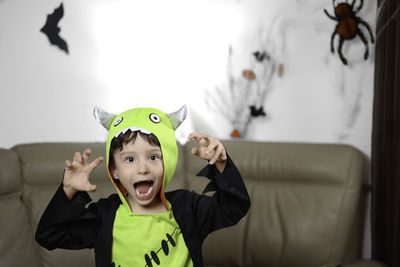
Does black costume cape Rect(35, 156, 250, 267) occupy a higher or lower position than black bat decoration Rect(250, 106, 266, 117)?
lower

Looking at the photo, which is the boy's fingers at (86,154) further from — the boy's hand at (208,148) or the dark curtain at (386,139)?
the dark curtain at (386,139)

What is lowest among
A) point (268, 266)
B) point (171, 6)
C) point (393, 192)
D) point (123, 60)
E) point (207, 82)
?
point (268, 266)

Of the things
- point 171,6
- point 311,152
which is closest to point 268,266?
point 311,152

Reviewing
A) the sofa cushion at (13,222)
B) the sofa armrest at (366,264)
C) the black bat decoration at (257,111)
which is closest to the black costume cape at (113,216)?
the sofa cushion at (13,222)

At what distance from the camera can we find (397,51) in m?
1.66

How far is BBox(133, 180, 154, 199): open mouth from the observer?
44.0 inches

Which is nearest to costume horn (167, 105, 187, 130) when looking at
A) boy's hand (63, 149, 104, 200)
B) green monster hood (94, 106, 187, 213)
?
green monster hood (94, 106, 187, 213)

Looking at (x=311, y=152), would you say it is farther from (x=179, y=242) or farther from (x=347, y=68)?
(x=179, y=242)

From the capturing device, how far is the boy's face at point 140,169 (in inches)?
43.5

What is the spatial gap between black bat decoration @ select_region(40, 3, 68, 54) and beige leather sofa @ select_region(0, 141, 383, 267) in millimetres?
562

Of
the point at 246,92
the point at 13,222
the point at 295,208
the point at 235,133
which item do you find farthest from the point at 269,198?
the point at 13,222

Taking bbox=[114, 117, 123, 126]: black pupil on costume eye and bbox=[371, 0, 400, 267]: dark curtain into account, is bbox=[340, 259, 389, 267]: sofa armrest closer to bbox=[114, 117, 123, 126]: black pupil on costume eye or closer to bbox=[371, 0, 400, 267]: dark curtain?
bbox=[371, 0, 400, 267]: dark curtain

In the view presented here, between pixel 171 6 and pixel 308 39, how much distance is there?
73 centimetres

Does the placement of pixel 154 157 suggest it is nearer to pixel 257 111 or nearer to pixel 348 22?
pixel 257 111
